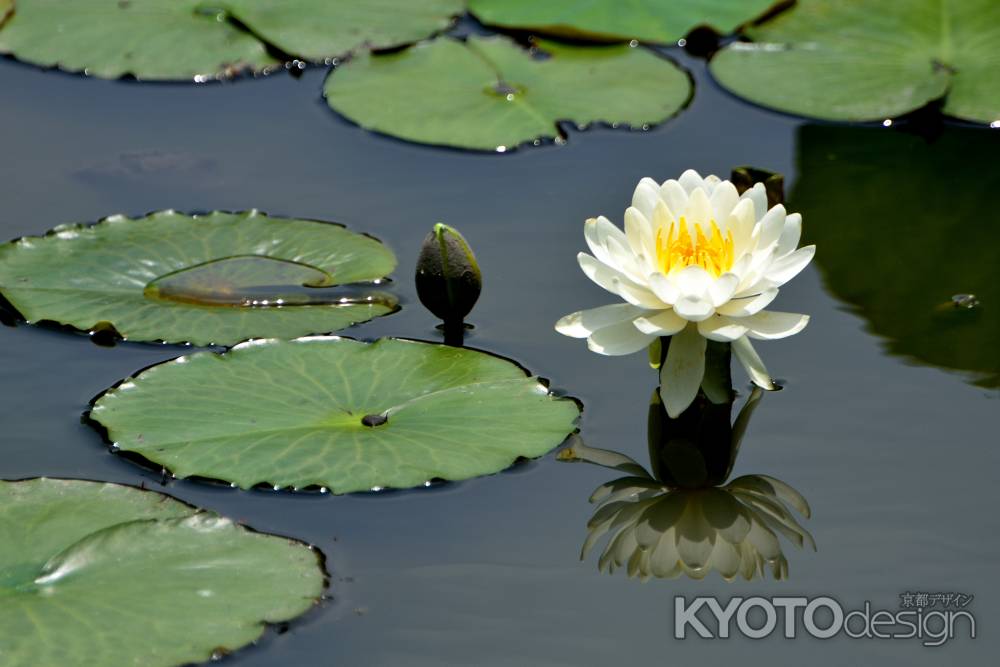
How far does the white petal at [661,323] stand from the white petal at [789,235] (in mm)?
317

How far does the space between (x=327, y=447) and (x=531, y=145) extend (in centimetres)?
186

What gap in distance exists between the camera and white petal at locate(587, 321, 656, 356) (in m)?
2.93

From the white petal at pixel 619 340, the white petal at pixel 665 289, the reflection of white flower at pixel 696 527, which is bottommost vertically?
the reflection of white flower at pixel 696 527

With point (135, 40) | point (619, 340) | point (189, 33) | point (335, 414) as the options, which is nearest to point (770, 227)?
point (619, 340)

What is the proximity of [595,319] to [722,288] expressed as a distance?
317 mm

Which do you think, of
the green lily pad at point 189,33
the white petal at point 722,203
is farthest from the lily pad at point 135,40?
the white petal at point 722,203

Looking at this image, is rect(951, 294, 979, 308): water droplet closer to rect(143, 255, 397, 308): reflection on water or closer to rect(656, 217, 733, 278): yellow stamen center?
rect(656, 217, 733, 278): yellow stamen center

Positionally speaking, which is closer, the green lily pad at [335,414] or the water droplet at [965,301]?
the green lily pad at [335,414]

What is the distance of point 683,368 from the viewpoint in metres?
2.95

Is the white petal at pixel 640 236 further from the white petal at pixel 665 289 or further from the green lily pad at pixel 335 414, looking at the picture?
the green lily pad at pixel 335 414

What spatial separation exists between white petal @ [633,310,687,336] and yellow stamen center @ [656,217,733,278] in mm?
99

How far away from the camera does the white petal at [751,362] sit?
297 centimetres

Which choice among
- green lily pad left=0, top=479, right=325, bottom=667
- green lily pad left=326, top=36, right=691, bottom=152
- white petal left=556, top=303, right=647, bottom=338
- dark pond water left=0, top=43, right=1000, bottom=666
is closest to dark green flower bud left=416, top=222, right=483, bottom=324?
dark pond water left=0, top=43, right=1000, bottom=666

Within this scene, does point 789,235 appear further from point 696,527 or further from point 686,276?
point 696,527
